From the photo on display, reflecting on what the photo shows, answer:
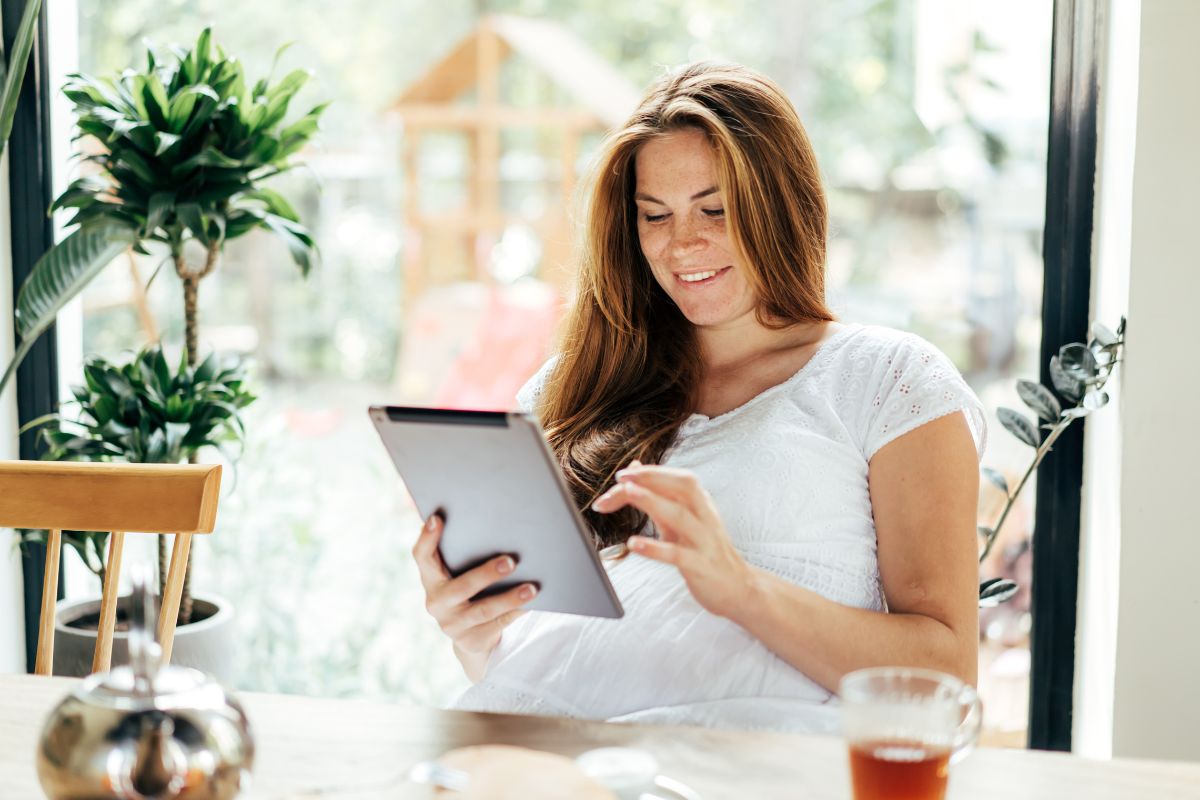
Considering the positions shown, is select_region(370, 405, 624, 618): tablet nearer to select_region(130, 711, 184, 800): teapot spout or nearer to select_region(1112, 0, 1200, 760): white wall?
select_region(130, 711, 184, 800): teapot spout

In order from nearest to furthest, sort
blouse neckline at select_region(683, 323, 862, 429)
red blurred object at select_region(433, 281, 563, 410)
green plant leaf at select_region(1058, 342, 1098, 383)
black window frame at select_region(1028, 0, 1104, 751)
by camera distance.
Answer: blouse neckline at select_region(683, 323, 862, 429)
green plant leaf at select_region(1058, 342, 1098, 383)
black window frame at select_region(1028, 0, 1104, 751)
red blurred object at select_region(433, 281, 563, 410)

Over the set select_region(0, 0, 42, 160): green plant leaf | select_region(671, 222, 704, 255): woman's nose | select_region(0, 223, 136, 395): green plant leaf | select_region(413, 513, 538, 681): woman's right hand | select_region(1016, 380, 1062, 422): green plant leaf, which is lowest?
select_region(413, 513, 538, 681): woman's right hand

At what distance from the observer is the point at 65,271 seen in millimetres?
1985

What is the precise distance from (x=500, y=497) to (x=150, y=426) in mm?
1134

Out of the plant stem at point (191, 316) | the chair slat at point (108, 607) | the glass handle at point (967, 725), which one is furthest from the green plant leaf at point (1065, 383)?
the plant stem at point (191, 316)

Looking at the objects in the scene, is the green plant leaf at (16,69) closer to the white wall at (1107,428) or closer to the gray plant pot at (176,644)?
the gray plant pot at (176,644)

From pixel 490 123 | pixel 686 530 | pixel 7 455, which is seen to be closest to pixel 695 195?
pixel 686 530

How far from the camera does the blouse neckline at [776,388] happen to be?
4.84 feet

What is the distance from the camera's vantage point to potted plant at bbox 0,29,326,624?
6.31 feet

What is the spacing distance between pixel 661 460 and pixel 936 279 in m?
1.80

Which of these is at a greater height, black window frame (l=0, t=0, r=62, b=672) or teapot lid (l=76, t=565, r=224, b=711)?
black window frame (l=0, t=0, r=62, b=672)

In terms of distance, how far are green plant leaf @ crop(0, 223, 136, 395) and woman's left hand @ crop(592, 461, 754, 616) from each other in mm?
1278

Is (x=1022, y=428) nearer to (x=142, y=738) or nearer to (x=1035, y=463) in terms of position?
(x=1035, y=463)

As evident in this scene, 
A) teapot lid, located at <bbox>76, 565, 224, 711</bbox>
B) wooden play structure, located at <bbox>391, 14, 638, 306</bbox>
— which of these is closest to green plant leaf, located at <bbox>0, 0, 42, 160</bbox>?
teapot lid, located at <bbox>76, 565, 224, 711</bbox>
